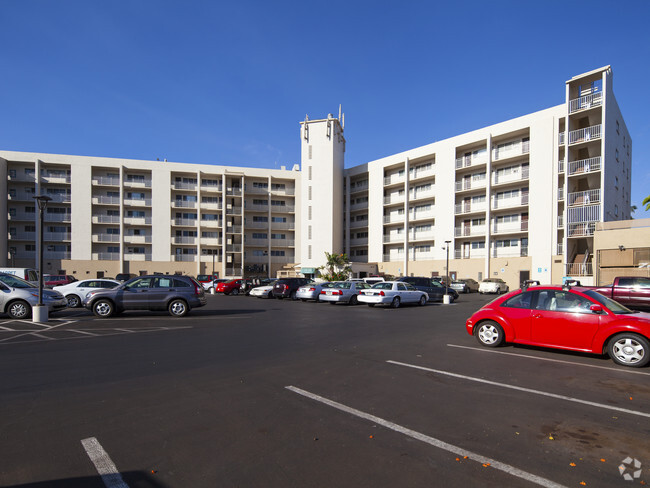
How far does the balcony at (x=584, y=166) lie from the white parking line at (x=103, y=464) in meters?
40.3

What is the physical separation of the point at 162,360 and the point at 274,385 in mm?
3024

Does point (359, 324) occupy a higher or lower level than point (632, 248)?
lower

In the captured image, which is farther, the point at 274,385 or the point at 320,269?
the point at 320,269

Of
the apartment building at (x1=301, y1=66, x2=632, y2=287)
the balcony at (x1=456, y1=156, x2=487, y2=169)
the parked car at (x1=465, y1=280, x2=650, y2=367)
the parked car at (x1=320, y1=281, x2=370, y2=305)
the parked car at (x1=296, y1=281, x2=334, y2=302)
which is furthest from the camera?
the balcony at (x1=456, y1=156, x2=487, y2=169)

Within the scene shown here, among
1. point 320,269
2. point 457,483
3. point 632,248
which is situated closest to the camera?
point 457,483

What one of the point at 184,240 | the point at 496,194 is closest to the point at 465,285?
the point at 496,194

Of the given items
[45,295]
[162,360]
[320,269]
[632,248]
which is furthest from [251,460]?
[320,269]

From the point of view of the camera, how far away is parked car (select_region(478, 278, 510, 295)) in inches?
1435

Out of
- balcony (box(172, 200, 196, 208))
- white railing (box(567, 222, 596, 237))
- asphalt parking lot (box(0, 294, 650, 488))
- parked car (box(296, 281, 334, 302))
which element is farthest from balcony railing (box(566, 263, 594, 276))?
balcony (box(172, 200, 196, 208))

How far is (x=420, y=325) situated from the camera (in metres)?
13.3

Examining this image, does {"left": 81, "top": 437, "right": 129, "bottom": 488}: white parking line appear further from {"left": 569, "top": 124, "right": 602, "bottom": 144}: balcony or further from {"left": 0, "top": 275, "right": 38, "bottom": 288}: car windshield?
{"left": 569, "top": 124, "right": 602, "bottom": 144}: balcony

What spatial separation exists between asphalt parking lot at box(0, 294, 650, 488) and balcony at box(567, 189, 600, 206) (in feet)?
105

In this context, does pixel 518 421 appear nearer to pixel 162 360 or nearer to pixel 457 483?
pixel 457 483

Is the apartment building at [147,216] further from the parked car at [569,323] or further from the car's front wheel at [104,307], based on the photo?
the parked car at [569,323]
